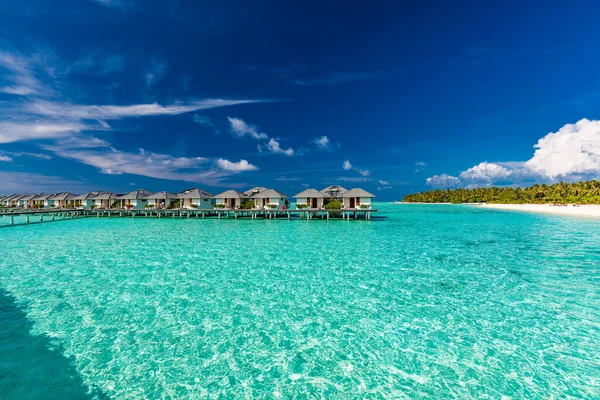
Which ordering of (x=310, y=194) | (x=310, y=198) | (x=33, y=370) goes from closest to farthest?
(x=33, y=370)
(x=310, y=194)
(x=310, y=198)

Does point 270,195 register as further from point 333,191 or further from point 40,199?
point 40,199

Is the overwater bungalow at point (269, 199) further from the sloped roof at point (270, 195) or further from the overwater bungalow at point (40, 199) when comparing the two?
the overwater bungalow at point (40, 199)

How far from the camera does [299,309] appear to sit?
7523mm

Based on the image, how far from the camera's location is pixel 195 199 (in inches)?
1452

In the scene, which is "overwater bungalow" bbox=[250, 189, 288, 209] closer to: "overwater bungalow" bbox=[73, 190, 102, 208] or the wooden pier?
the wooden pier

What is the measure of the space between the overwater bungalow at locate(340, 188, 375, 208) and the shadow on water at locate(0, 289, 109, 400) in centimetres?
2853

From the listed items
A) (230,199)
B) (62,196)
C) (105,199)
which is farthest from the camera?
(62,196)

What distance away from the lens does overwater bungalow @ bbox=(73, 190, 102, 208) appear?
42.3 m

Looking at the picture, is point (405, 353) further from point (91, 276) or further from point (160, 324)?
→ point (91, 276)

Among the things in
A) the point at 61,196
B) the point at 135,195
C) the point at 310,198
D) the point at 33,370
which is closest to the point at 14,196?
the point at 61,196

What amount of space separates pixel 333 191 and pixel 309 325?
2858 centimetres

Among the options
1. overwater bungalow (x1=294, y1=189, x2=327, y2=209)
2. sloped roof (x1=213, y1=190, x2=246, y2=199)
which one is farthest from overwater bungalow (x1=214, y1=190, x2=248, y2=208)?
overwater bungalow (x1=294, y1=189, x2=327, y2=209)

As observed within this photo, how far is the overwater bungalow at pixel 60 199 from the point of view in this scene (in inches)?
1722

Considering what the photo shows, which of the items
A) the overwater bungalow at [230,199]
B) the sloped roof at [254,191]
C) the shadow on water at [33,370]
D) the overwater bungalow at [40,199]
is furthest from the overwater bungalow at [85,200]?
the shadow on water at [33,370]
